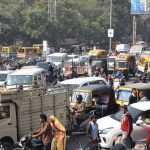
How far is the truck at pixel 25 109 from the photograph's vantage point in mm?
14359

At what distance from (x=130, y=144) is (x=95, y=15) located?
229ft

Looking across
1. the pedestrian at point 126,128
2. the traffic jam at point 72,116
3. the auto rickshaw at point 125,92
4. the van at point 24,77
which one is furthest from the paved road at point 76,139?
the van at point 24,77

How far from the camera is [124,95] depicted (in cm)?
2002

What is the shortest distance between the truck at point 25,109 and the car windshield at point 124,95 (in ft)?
11.7

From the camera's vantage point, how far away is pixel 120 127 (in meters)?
14.0

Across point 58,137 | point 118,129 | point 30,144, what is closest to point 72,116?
point 118,129

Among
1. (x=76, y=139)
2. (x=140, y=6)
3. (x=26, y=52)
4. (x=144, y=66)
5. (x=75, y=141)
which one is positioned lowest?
(x=76, y=139)

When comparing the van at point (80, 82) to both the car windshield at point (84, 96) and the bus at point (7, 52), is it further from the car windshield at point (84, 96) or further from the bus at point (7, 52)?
the bus at point (7, 52)

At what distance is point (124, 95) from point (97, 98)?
127cm

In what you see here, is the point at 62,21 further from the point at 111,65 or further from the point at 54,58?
the point at 111,65

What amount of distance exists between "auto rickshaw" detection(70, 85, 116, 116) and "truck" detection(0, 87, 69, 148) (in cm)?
189

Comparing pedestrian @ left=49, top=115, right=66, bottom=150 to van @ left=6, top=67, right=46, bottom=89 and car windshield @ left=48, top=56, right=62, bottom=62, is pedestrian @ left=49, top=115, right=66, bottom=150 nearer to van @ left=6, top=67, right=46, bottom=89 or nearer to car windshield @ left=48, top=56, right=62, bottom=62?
van @ left=6, top=67, right=46, bottom=89

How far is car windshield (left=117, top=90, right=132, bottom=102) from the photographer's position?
19.9m

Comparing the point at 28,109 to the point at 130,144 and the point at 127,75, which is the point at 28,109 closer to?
the point at 130,144
